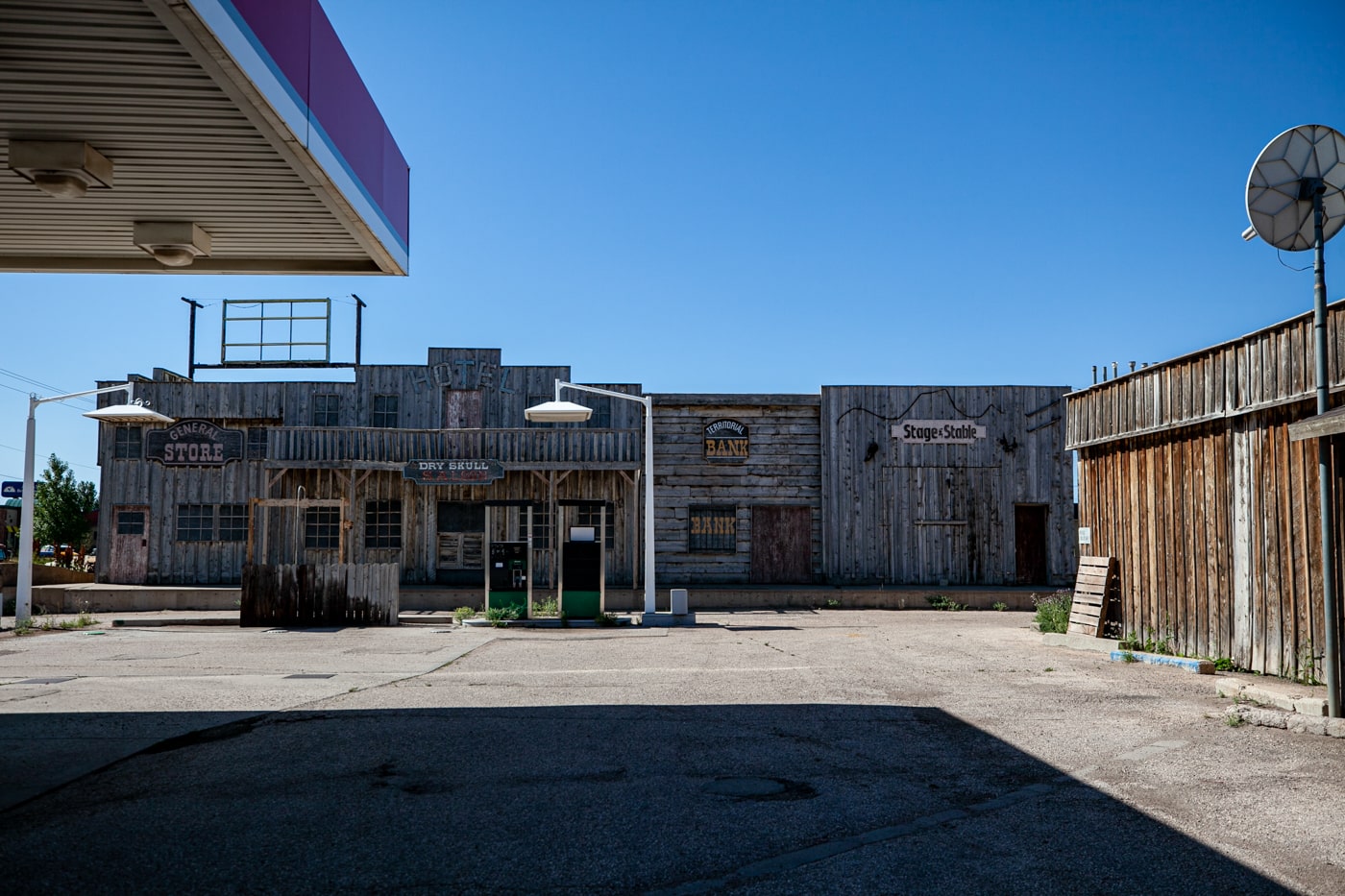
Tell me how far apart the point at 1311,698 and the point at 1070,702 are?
2057 millimetres

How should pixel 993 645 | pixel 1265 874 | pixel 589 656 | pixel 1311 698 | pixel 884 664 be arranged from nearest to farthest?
pixel 1265 874
pixel 1311 698
pixel 884 664
pixel 589 656
pixel 993 645

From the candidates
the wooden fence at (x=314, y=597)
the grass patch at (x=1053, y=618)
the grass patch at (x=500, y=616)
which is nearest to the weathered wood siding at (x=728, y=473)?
→ the grass patch at (x=500, y=616)

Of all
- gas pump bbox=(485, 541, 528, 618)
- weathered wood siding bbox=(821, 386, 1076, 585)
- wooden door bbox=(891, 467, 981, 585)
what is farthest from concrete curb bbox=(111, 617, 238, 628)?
wooden door bbox=(891, 467, 981, 585)

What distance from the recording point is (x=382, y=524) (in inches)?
1102

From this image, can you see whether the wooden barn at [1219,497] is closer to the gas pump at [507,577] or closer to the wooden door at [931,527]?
the gas pump at [507,577]

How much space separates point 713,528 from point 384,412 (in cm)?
1010

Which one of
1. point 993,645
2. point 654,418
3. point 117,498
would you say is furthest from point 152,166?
point 117,498

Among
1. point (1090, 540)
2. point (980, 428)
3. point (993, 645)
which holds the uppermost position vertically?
point (980, 428)

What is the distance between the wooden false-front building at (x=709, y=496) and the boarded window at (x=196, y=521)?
0.12 ft

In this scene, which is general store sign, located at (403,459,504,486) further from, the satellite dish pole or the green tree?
the green tree

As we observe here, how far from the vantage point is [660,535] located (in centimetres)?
2841

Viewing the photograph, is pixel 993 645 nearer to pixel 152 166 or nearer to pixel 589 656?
pixel 589 656

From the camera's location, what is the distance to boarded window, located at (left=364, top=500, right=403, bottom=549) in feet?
91.7

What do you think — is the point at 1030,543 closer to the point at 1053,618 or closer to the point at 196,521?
the point at 1053,618
